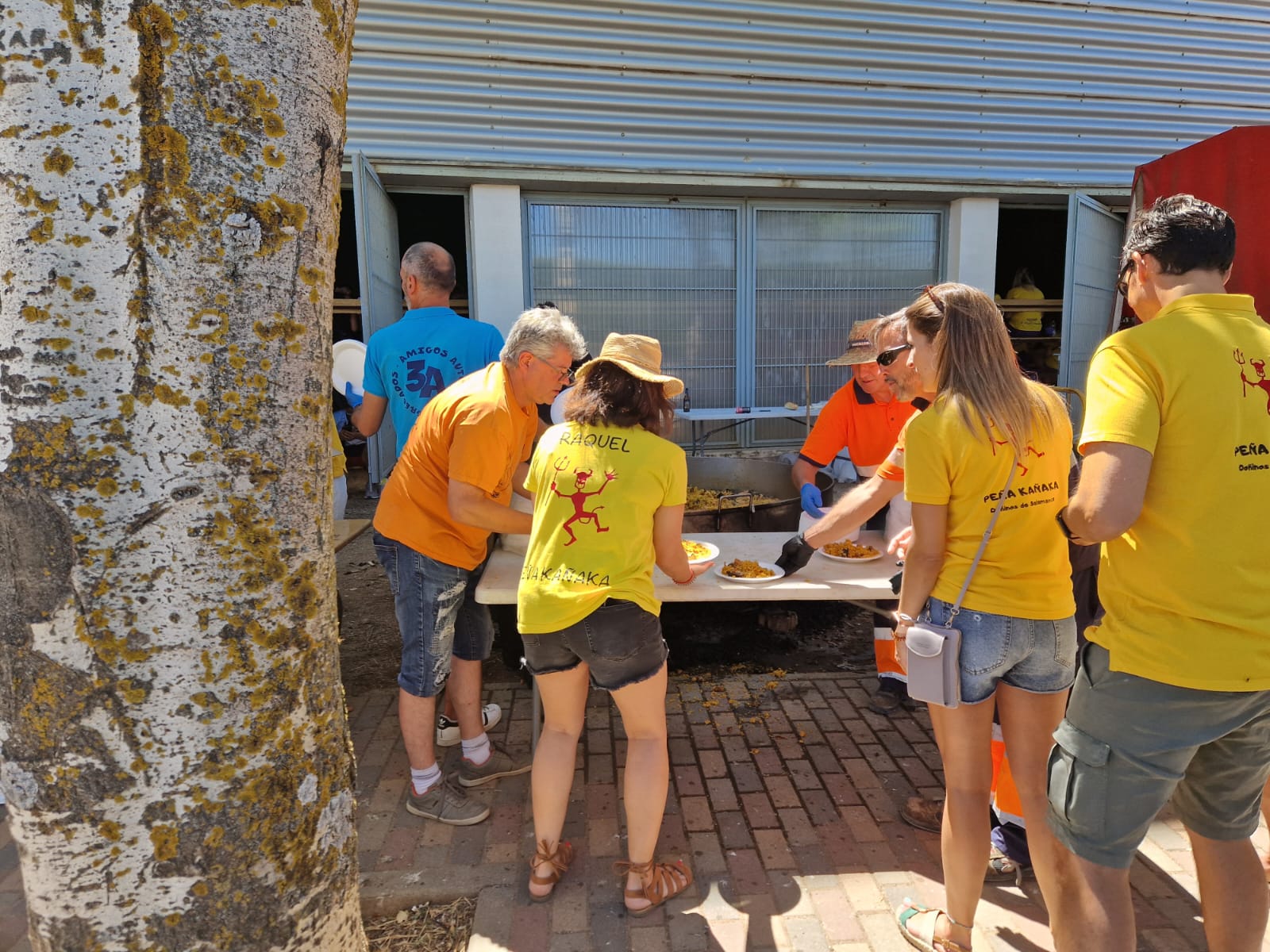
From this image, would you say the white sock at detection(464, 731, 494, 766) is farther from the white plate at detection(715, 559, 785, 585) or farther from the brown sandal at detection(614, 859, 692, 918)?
the white plate at detection(715, 559, 785, 585)

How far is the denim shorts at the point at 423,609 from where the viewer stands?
3084 millimetres

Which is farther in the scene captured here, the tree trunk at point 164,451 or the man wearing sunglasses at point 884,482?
the man wearing sunglasses at point 884,482

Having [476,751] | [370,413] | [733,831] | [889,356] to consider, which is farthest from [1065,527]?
[370,413]

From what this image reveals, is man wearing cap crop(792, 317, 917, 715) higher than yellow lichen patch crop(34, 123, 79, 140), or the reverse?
yellow lichen patch crop(34, 123, 79, 140)

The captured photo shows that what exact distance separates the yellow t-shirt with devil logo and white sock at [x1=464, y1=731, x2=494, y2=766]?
1.30 m

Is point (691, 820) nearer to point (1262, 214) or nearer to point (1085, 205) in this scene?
point (1262, 214)

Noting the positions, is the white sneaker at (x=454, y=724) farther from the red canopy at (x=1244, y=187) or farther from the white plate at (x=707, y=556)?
the red canopy at (x=1244, y=187)

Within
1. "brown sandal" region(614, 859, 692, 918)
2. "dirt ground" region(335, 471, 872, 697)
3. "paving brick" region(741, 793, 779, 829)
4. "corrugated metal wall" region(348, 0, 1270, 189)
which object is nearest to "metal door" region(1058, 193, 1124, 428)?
"corrugated metal wall" region(348, 0, 1270, 189)

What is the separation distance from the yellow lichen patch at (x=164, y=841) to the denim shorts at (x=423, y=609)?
6.10ft

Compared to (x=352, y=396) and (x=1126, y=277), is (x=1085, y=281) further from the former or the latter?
(x=352, y=396)

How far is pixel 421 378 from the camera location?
150 inches

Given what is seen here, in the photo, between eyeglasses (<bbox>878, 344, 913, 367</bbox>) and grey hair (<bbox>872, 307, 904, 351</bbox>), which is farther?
grey hair (<bbox>872, 307, 904, 351</bbox>)

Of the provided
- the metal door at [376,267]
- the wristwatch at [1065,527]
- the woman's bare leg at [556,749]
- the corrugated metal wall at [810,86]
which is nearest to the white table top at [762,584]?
the woman's bare leg at [556,749]

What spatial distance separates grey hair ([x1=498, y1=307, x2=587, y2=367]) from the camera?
285 centimetres
